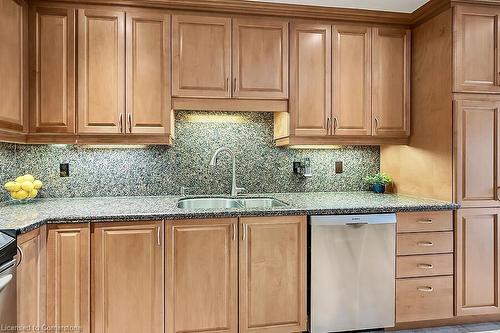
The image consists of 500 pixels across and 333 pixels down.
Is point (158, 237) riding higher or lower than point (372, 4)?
lower

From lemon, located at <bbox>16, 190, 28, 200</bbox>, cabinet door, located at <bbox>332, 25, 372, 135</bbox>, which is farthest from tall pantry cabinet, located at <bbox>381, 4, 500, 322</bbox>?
lemon, located at <bbox>16, 190, 28, 200</bbox>

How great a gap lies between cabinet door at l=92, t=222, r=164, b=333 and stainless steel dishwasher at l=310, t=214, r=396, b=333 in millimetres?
988

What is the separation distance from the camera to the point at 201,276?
2.13m

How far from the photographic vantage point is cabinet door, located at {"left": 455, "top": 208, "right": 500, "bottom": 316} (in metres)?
2.42

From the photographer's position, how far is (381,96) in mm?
2752

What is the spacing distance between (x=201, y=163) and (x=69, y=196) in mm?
1058

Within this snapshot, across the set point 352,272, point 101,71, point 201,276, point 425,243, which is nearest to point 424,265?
point 425,243

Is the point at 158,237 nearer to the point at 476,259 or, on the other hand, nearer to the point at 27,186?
the point at 27,186

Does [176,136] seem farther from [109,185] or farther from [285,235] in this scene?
[285,235]

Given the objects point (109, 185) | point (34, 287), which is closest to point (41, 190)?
point (109, 185)

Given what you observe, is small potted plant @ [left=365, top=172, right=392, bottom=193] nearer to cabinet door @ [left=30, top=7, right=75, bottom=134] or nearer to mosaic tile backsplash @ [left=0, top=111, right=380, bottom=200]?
mosaic tile backsplash @ [left=0, top=111, right=380, bottom=200]

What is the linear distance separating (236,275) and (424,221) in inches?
52.8

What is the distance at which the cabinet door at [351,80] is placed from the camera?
269 cm

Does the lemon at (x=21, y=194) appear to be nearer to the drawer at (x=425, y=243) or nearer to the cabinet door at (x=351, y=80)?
the cabinet door at (x=351, y=80)
